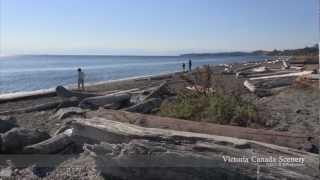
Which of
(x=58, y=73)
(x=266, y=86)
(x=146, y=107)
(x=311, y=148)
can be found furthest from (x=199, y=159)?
(x=58, y=73)

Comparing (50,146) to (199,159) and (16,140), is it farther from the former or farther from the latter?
(199,159)

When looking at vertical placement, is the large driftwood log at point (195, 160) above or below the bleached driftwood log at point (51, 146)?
above

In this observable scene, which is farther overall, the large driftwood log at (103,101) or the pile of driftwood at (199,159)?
the large driftwood log at (103,101)

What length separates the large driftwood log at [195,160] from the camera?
239 inches

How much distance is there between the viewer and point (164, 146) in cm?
657

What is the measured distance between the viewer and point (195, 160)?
6195 millimetres

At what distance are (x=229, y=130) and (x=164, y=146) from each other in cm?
139

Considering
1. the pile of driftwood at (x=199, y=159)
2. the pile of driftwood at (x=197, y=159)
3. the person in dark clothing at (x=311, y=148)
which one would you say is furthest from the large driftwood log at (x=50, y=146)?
the person in dark clothing at (x=311, y=148)

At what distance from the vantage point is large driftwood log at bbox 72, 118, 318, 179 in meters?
6.06

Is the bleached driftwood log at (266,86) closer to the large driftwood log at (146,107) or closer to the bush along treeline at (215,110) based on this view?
the large driftwood log at (146,107)

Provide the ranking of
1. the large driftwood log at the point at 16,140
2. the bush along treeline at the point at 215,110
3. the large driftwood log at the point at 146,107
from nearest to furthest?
the large driftwood log at the point at 16,140, the bush along treeline at the point at 215,110, the large driftwood log at the point at 146,107

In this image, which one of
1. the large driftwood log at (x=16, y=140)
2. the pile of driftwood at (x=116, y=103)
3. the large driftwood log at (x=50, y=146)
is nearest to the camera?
the large driftwood log at (x=50, y=146)

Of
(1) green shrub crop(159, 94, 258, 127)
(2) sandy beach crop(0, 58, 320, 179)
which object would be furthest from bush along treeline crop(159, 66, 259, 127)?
(2) sandy beach crop(0, 58, 320, 179)

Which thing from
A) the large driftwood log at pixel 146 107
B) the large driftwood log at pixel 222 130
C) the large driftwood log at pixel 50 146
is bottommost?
the large driftwood log at pixel 50 146
